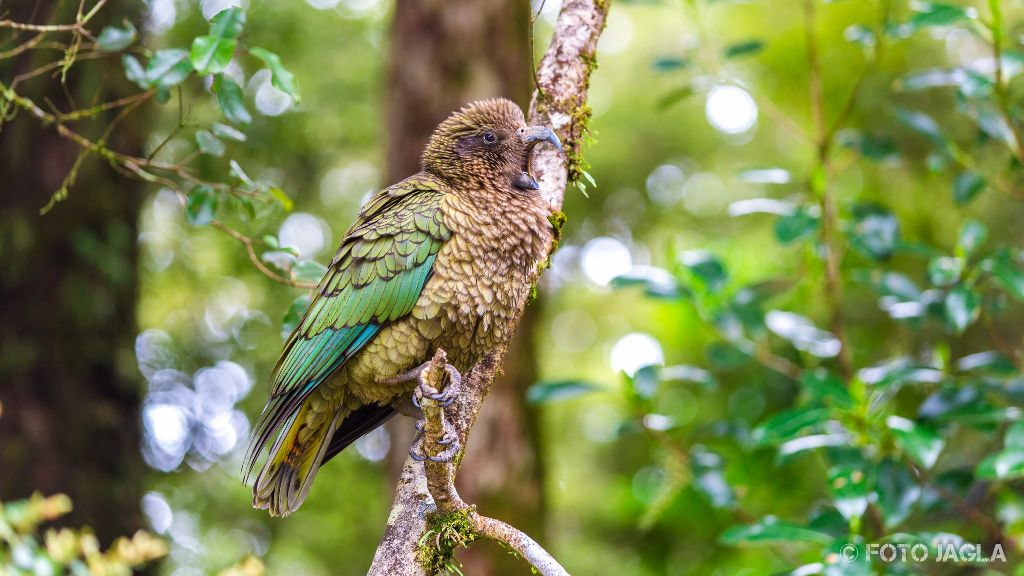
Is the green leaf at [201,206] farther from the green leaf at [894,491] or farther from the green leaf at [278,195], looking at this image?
the green leaf at [894,491]

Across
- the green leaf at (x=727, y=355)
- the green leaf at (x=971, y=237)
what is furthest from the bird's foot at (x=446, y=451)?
the green leaf at (x=971, y=237)

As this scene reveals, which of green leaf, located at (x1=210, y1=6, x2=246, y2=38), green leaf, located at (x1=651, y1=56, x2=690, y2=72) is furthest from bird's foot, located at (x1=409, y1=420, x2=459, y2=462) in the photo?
green leaf, located at (x1=651, y1=56, x2=690, y2=72)

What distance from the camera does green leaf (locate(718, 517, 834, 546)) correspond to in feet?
11.5

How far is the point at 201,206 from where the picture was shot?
11.1 feet

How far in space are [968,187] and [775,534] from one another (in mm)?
1978

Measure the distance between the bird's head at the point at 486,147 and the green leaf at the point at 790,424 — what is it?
1399 millimetres

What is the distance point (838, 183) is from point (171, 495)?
6.65 metres

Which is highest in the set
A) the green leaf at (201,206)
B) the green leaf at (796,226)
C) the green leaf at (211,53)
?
the green leaf at (796,226)

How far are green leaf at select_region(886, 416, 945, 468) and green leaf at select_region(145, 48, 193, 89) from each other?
2.96 meters

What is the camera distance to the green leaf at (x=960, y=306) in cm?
382

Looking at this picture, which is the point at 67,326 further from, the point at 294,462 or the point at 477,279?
the point at 477,279

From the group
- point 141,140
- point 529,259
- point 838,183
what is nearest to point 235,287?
point 141,140

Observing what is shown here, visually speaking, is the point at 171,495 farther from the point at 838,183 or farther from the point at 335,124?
the point at 838,183

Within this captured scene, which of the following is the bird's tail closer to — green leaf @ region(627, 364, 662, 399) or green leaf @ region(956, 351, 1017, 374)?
green leaf @ region(627, 364, 662, 399)
